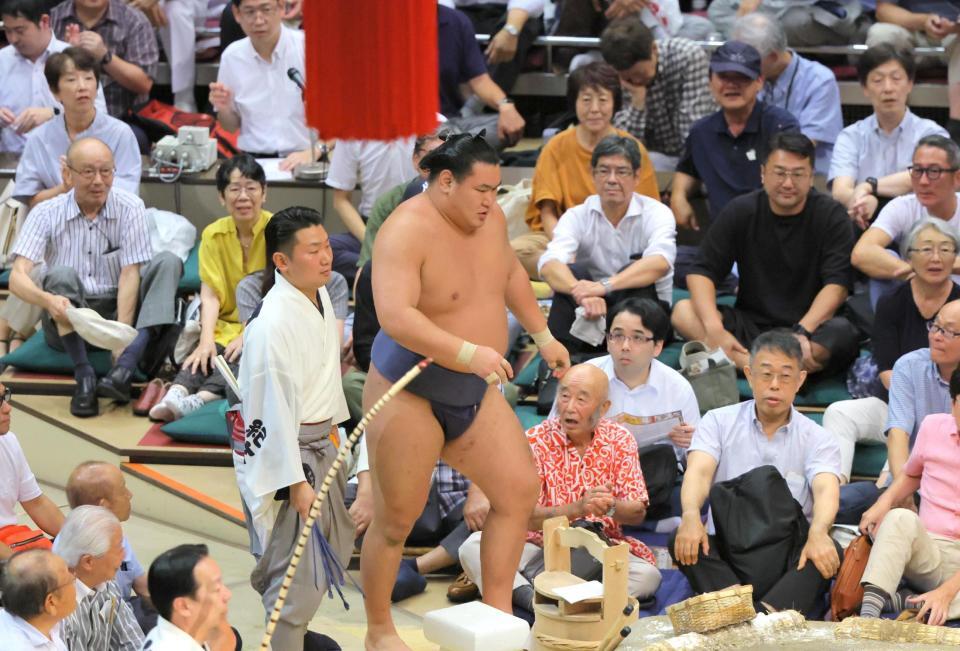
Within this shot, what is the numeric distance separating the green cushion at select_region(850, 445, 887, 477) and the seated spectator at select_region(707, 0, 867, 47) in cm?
231

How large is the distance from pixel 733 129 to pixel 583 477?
6.31 ft

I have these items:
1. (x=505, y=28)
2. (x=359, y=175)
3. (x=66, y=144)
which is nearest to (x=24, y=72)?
(x=66, y=144)

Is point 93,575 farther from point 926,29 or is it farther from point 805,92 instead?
point 926,29

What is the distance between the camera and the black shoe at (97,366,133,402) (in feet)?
18.1

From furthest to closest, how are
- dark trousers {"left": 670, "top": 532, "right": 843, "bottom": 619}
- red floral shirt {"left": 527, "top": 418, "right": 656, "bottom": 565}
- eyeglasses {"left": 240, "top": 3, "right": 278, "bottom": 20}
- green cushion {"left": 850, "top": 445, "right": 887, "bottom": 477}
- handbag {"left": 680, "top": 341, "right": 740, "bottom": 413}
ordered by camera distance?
eyeglasses {"left": 240, "top": 3, "right": 278, "bottom": 20} → handbag {"left": 680, "top": 341, "right": 740, "bottom": 413} → green cushion {"left": 850, "top": 445, "right": 887, "bottom": 477} → red floral shirt {"left": 527, "top": 418, "right": 656, "bottom": 565} → dark trousers {"left": 670, "top": 532, "right": 843, "bottom": 619}

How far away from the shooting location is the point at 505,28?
6652 mm

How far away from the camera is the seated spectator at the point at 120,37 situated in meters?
6.79

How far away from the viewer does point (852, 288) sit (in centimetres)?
542

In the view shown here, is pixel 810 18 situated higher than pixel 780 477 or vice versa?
pixel 810 18

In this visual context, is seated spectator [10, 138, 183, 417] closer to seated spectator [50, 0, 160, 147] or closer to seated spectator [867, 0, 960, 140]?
seated spectator [50, 0, 160, 147]

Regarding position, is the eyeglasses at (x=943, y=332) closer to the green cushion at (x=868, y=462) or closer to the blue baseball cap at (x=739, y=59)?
the green cushion at (x=868, y=462)

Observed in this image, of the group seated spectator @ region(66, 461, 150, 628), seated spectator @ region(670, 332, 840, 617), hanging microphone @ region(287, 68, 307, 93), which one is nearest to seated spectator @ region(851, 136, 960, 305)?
seated spectator @ region(670, 332, 840, 617)

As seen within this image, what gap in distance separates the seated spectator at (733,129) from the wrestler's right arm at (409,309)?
2451 mm

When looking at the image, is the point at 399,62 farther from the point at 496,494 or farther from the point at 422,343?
the point at 496,494
